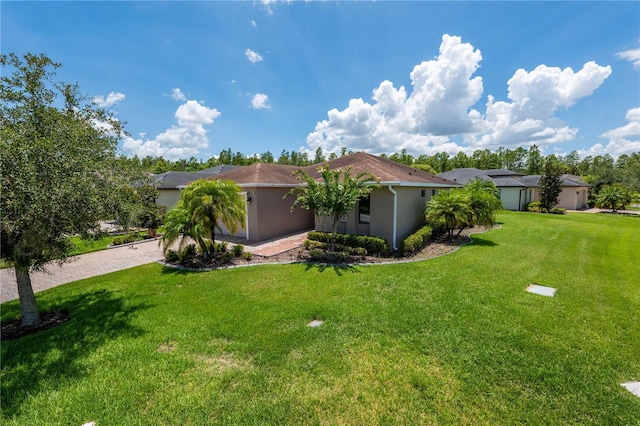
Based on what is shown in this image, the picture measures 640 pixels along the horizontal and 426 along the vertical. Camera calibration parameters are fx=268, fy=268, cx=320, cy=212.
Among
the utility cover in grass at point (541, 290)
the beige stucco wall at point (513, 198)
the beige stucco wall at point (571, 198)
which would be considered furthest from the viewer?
the beige stucco wall at point (571, 198)

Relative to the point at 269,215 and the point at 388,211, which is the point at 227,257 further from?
the point at 388,211

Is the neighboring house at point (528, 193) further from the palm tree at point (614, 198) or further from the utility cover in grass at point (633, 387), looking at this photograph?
the utility cover in grass at point (633, 387)

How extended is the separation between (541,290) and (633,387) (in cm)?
387

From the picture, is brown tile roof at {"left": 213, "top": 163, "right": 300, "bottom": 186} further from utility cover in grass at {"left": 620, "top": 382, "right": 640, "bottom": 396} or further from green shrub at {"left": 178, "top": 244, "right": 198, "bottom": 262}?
utility cover in grass at {"left": 620, "top": 382, "right": 640, "bottom": 396}

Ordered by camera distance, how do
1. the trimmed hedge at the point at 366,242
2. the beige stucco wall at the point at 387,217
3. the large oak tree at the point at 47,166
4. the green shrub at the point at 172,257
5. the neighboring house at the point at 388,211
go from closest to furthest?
the large oak tree at the point at 47,166
the green shrub at the point at 172,257
the trimmed hedge at the point at 366,242
the neighboring house at the point at 388,211
the beige stucco wall at the point at 387,217

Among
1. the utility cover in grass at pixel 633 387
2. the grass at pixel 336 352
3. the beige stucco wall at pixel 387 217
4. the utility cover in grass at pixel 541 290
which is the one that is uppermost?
the beige stucco wall at pixel 387 217

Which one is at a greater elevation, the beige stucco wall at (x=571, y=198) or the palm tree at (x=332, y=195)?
the palm tree at (x=332, y=195)

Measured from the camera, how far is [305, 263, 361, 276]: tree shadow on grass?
913 cm

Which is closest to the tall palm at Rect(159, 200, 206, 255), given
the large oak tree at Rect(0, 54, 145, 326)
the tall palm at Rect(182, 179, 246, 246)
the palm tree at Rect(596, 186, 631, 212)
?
the tall palm at Rect(182, 179, 246, 246)

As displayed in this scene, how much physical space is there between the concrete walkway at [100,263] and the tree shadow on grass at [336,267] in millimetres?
2394

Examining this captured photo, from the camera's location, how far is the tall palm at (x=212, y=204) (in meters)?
10.4

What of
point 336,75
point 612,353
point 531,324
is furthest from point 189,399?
point 336,75

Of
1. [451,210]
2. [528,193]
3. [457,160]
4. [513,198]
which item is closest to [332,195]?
[451,210]

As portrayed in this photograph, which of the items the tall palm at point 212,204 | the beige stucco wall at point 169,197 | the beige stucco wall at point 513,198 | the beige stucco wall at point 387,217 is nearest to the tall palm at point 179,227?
the tall palm at point 212,204
